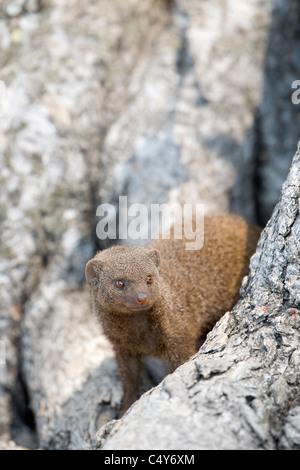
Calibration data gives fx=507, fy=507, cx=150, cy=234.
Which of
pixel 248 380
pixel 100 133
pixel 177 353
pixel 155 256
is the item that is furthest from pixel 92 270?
pixel 100 133

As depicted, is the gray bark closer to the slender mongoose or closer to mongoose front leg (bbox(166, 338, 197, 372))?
the slender mongoose

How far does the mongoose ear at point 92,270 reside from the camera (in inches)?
132

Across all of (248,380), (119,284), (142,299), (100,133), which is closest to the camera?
(248,380)

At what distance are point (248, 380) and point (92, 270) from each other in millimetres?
1320

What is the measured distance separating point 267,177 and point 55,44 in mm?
2619

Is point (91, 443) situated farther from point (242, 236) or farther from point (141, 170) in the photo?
point (141, 170)

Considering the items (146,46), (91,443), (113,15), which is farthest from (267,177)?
(91,443)

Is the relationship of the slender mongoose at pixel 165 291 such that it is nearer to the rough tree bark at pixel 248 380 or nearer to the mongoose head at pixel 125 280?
the mongoose head at pixel 125 280

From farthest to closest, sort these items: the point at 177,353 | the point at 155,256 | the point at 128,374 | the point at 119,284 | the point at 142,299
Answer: the point at 128,374
the point at 155,256
the point at 177,353
the point at 119,284
the point at 142,299

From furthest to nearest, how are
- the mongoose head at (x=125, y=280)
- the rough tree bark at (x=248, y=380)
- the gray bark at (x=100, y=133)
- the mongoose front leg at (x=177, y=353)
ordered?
the gray bark at (x=100, y=133)
the mongoose front leg at (x=177, y=353)
the mongoose head at (x=125, y=280)
the rough tree bark at (x=248, y=380)

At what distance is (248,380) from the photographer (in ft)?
8.18

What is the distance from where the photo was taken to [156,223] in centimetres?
468

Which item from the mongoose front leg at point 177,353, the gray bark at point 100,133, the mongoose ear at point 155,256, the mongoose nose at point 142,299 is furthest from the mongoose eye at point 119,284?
the gray bark at point 100,133

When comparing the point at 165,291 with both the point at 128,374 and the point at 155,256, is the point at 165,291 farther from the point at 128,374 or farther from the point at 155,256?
the point at 128,374
